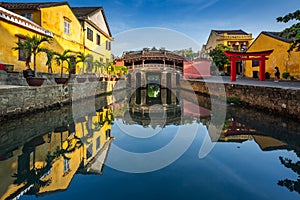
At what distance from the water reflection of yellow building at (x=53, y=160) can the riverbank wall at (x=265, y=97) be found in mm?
5901

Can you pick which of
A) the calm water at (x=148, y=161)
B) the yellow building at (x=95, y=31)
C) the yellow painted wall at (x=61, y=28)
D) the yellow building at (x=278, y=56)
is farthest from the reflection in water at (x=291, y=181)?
the yellow building at (x=95, y=31)

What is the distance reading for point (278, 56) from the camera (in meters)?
16.5

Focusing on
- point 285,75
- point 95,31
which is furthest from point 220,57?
point 95,31

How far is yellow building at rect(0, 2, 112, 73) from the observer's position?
10.5 m

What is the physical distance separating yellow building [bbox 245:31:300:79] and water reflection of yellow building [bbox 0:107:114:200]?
12.8 metres

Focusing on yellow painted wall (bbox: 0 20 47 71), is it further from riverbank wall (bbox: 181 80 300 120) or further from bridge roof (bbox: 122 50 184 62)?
bridge roof (bbox: 122 50 184 62)

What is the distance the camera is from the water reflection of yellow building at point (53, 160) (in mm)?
3293

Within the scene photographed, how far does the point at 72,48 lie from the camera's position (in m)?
15.9

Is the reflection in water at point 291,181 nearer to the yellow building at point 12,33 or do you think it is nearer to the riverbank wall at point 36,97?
the riverbank wall at point 36,97

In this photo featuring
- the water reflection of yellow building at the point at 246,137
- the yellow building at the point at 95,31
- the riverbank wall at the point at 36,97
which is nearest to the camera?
the water reflection of yellow building at the point at 246,137

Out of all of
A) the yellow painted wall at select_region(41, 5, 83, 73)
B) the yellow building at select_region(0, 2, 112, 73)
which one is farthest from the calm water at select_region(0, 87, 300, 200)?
the yellow painted wall at select_region(41, 5, 83, 73)

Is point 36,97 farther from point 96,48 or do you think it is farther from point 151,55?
point 151,55

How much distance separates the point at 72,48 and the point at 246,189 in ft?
49.8

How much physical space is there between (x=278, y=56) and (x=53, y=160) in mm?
16936
